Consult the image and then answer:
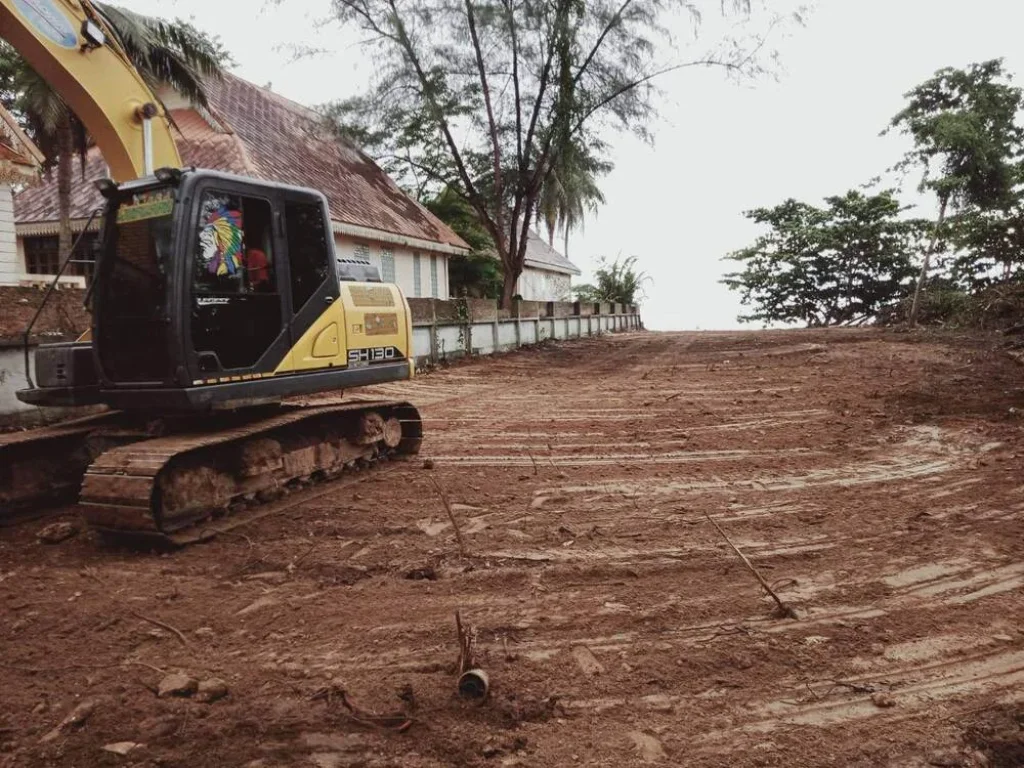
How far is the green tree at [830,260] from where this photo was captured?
1224 inches

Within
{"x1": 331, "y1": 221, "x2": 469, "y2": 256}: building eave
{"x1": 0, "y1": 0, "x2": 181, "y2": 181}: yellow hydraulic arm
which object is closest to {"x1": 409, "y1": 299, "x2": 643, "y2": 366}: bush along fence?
{"x1": 331, "y1": 221, "x2": 469, "y2": 256}: building eave

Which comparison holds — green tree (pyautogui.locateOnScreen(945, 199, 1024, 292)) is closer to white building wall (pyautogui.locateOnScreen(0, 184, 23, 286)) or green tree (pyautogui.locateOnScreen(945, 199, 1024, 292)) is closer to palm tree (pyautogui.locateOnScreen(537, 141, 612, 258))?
palm tree (pyautogui.locateOnScreen(537, 141, 612, 258))

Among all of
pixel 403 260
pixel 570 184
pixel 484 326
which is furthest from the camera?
pixel 570 184

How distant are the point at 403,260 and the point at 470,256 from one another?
212 inches

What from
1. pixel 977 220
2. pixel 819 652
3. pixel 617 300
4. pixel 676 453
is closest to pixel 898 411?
pixel 676 453

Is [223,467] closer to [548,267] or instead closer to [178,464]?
[178,464]

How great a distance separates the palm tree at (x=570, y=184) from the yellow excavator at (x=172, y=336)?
1676cm

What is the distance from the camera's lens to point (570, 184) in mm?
25312

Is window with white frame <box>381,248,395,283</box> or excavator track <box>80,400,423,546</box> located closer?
excavator track <box>80,400,423,546</box>

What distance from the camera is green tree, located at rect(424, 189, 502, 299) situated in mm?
26094

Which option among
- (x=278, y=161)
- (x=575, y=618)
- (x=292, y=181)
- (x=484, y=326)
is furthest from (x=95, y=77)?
(x=484, y=326)

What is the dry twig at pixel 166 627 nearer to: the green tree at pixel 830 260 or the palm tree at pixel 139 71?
the palm tree at pixel 139 71

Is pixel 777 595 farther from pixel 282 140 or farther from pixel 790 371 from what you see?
pixel 282 140

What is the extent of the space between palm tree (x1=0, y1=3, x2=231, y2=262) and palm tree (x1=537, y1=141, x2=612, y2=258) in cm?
1019
